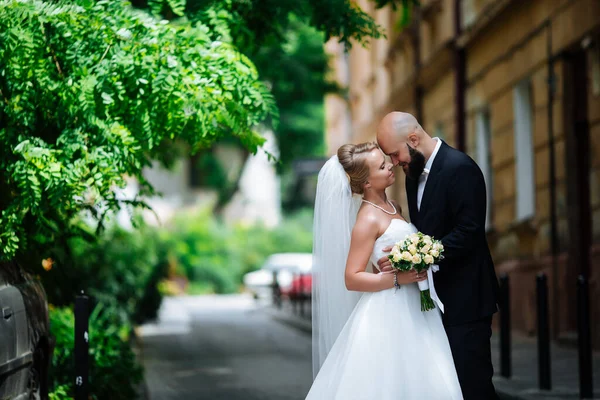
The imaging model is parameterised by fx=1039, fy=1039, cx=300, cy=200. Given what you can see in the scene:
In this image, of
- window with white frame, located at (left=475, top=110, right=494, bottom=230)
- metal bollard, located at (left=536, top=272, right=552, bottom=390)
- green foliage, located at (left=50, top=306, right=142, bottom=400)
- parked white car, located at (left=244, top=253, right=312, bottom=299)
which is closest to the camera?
green foliage, located at (left=50, top=306, right=142, bottom=400)

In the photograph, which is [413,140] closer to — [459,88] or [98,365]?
[98,365]

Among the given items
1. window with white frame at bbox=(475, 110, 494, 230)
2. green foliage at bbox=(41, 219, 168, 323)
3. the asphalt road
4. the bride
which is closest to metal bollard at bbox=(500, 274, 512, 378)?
the asphalt road

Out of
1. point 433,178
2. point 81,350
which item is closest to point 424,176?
point 433,178

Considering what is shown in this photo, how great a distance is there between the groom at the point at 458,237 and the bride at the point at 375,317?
0.30ft

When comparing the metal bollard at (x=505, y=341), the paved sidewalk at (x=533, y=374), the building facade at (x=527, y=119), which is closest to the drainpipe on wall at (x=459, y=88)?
the building facade at (x=527, y=119)

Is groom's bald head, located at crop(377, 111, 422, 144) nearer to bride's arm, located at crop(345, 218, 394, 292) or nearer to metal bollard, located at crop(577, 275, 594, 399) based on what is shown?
bride's arm, located at crop(345, 218, 394, 292)

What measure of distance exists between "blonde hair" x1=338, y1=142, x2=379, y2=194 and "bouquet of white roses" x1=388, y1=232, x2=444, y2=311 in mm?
512

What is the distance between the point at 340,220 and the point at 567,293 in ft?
27.2

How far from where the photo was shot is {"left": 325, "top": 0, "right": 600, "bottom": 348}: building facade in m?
13.2

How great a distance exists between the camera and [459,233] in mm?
5598

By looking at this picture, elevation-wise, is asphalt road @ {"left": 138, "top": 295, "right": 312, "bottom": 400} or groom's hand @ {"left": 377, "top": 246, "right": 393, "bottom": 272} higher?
groom's hand @ {"left": 377, "top": 246, "right": 393, "bottom": 272}

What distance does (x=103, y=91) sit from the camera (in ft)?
22.4

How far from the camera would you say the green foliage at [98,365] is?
8.31m

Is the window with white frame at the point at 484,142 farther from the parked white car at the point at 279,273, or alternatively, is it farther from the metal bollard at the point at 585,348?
the parked white car at the point at 279,273
